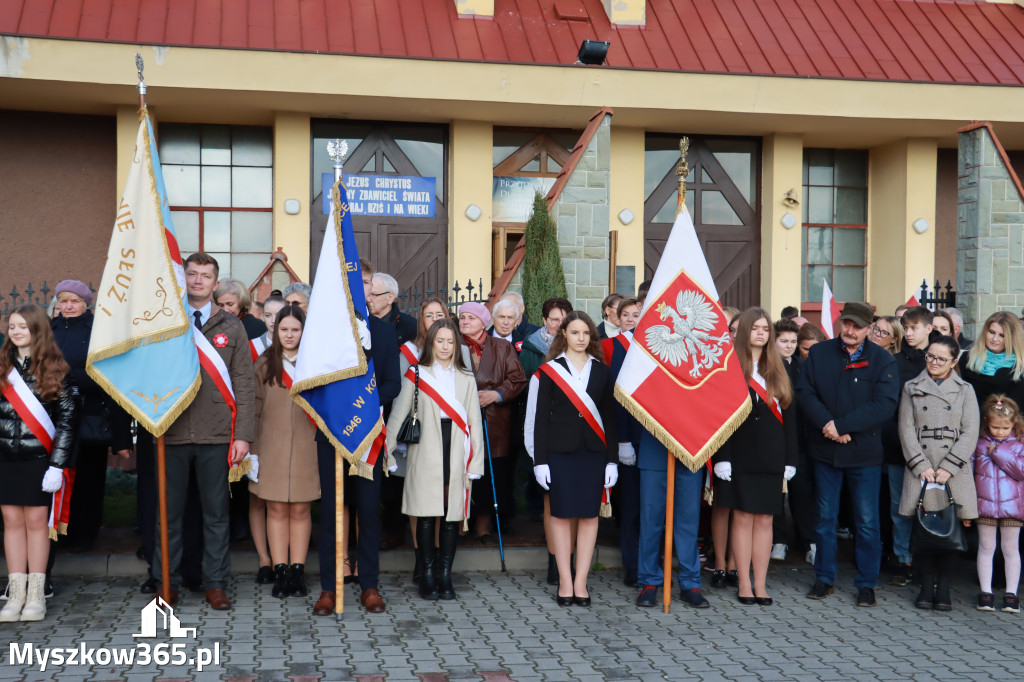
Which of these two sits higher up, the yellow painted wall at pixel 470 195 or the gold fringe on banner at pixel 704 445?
the yellow painted wall at pixel 470 195

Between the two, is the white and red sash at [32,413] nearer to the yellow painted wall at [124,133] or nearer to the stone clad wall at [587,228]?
the stone clad wall at [587,228]

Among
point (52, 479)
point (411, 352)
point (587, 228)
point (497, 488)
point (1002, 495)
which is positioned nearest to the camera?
point (52, 479)

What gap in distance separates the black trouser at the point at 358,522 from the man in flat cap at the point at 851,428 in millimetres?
2999

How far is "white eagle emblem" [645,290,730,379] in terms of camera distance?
20.9ft

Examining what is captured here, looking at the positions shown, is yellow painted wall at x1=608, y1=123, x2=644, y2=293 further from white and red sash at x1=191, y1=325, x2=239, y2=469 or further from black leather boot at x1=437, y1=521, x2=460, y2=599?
white and red sash at x1=191, y1=325, x2=239, y2=469

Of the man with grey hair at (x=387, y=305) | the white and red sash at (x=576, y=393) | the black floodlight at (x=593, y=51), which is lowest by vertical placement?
the white and red sash at (x=576, y=393)

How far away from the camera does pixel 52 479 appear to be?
226 inches

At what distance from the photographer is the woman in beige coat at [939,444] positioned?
6.44 meters

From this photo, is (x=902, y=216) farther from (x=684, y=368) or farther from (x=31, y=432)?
(x=31, y=432)

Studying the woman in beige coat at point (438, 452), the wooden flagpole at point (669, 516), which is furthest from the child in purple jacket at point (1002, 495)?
the woman in beige coat at point (438, 452)

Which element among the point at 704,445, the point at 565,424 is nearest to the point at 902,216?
the point at 704,445

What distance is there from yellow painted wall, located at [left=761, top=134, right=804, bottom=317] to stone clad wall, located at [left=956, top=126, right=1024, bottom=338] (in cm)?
232

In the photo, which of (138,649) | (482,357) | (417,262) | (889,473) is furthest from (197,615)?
(417,262)

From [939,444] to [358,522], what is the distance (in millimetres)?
3903
